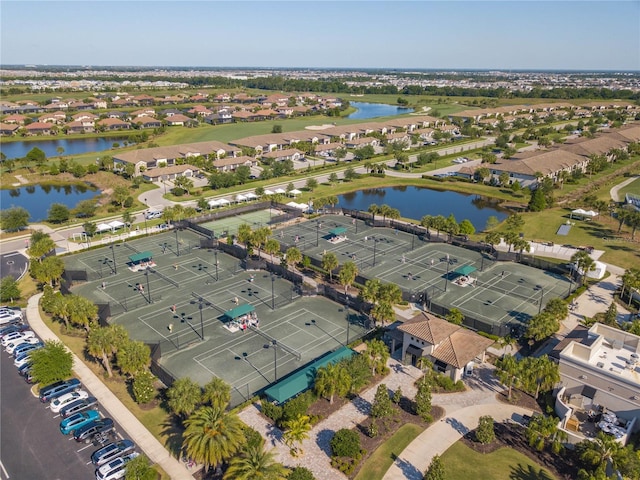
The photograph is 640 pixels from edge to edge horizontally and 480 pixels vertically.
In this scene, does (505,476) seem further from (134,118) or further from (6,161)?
(134,118)

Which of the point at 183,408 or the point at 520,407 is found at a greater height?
the point at 183,408

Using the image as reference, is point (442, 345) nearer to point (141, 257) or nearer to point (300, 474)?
point (300, 474)

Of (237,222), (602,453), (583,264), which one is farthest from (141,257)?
(583,264)

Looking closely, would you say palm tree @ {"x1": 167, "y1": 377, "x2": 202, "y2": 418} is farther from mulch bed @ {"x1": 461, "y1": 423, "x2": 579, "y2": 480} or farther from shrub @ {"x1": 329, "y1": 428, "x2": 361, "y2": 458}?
mulch bed @ {"x1": 461, "y1": 423, "x2": 579, "y2": 480}

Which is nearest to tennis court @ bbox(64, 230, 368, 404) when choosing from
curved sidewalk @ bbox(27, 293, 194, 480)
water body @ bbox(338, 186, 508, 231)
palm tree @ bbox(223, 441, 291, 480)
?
curved sidewalk @ bbox(27, 293, 194, 480)

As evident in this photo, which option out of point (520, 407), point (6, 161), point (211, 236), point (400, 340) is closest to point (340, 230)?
point (211, 236)
